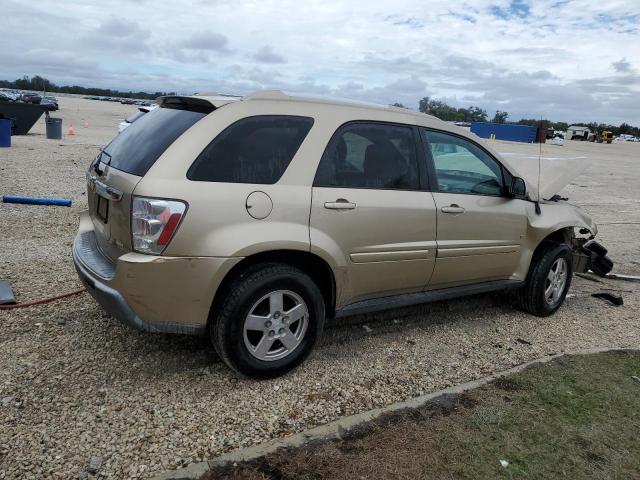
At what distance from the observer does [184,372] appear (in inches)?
145

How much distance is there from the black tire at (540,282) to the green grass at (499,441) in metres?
1.32

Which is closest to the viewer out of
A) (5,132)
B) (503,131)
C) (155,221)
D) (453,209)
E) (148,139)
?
(155,221)

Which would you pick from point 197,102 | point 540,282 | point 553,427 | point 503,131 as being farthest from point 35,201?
point 503,131

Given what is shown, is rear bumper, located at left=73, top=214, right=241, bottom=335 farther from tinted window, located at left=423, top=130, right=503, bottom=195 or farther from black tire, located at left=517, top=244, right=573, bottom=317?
black tire, located at left=517, top=244, right=573, bottom=317

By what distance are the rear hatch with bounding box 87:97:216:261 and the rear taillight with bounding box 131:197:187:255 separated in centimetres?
9

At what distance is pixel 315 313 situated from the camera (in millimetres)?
3645

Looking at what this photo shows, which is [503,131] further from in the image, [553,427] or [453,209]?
[553,427]

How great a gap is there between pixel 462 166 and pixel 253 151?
2064 mm

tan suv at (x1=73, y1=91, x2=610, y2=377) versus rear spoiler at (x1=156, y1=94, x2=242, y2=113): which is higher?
rear spoiler at (x1=156, y1=94, x2=242, y2=113)

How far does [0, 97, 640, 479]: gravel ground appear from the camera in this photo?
9.51 feet

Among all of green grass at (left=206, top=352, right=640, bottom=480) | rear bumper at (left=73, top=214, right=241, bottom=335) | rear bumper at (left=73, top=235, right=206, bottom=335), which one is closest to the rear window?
rear bumper at (left=73, top=214, right=241, bottom=335)

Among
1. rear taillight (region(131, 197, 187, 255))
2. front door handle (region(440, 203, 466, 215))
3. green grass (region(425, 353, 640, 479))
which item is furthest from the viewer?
front door handle (region(440, 203, 466, 215))

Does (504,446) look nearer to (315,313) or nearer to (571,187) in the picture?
(315,313)

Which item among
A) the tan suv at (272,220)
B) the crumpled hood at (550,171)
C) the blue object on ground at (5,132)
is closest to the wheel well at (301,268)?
the tan suv at (272,220)
